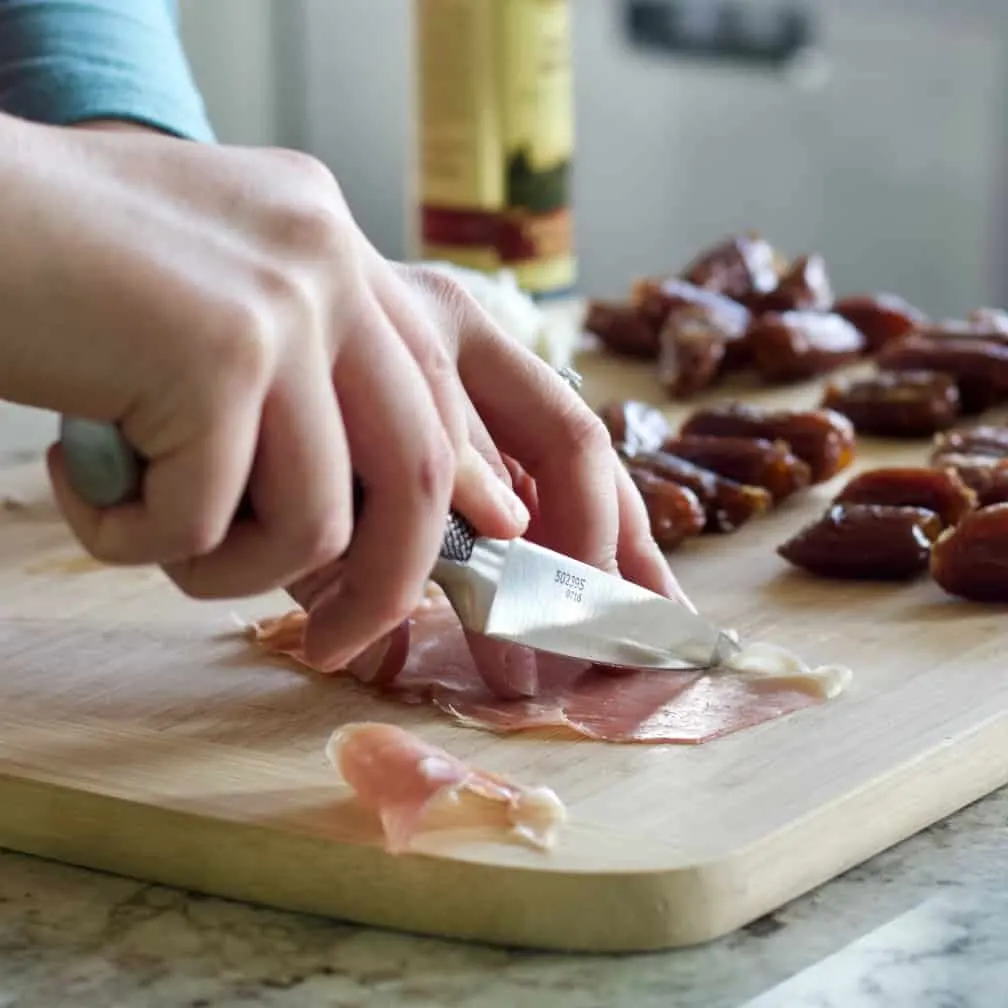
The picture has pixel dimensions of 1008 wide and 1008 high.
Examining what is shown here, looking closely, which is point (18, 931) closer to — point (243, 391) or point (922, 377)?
point (243, 391)

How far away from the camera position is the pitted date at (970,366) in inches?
78.9

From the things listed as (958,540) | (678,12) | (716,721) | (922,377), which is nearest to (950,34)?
(678,12)

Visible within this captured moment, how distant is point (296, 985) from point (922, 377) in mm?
1199

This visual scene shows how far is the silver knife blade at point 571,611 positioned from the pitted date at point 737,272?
111cm

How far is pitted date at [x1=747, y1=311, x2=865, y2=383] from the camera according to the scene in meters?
2.15

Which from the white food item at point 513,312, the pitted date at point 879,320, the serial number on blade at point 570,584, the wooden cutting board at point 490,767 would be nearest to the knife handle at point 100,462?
the wooden cutting board at point 490,767

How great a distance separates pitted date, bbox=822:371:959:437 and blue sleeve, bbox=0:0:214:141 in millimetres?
736

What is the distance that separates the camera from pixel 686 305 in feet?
7.46

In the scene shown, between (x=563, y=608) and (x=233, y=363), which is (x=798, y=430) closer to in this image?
(x=563, y=608)

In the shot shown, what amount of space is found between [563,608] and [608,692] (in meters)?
0.08

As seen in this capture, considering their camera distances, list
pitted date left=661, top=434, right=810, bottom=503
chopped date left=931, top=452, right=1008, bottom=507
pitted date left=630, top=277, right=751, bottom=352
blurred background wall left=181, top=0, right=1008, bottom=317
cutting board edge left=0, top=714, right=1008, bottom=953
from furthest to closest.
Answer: blurred background wall left=181, top=0, right=1008, bottom=317
pitted date left=630, top=277, right=751, bottom=352
pitted date left=661, top=434, right=810, bottom=503
chopped date left=931, top=452, right=1008, bottom=507
cutting board edge left=0, top=714, right=1008, bottom=953

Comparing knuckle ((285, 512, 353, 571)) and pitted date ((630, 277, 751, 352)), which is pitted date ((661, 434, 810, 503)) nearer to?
pitted date ((630, 277, 751, 352))

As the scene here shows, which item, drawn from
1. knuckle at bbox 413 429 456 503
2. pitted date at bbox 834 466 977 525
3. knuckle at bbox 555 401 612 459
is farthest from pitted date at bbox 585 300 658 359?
knuckle at bbox 413 429 456 503

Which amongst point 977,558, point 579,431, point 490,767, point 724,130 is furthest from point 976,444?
point 724,130
